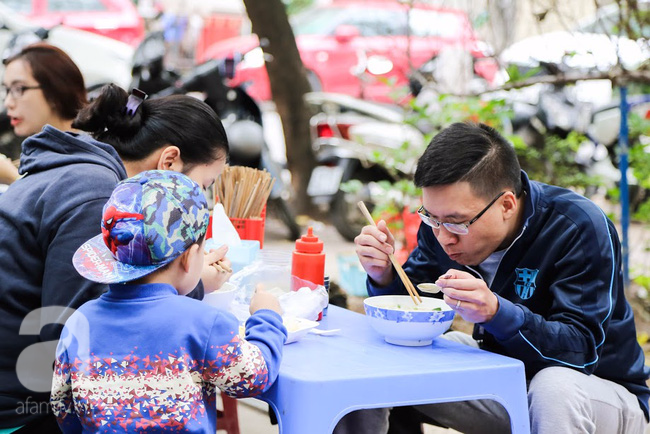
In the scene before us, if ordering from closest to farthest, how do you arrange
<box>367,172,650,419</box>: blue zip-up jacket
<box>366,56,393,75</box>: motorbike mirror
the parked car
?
<box>367,172,650,419</box>: blue zip-up jacket, the parked car, <box>366,56,393,75</box>: motorbike mirror

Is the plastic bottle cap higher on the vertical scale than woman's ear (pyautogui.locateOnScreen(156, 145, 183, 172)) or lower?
lower

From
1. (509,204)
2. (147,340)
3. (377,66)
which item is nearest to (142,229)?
(147,340)

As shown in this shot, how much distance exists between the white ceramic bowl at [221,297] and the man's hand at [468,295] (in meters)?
0.65

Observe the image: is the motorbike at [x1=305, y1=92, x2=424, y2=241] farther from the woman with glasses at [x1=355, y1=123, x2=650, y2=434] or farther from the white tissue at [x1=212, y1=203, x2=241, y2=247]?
the woman with glasses at [x1=355, y1=123, x2=650, y2=434]

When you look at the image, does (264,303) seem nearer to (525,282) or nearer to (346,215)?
(525,282)

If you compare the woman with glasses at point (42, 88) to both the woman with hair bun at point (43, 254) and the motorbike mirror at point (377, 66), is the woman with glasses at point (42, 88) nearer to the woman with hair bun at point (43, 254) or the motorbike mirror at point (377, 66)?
the woman with hair bun at point (43, 254)

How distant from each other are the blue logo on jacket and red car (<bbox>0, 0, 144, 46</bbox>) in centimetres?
916

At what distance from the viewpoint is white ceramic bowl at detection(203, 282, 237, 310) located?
218cm

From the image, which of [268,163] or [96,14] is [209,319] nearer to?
[268,163]

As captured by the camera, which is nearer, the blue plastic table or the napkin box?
the blue plastic table

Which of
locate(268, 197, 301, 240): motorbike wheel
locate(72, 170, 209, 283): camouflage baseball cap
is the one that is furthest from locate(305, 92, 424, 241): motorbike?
locate(72, 170, 209, 283): camouflage baseball cap

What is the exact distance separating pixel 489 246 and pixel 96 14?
31.2ft

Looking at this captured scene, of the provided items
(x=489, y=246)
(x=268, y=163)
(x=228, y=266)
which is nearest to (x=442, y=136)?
(x=489, y=246)

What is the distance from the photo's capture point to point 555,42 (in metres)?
4.70
